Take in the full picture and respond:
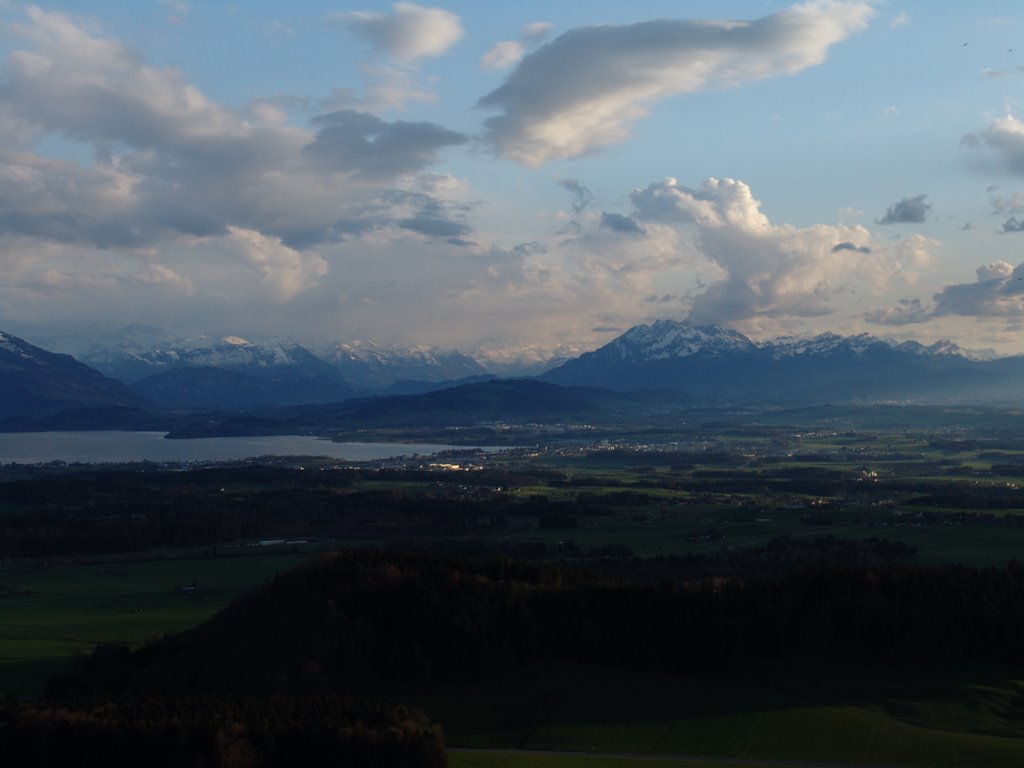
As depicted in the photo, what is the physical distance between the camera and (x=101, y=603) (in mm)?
66500

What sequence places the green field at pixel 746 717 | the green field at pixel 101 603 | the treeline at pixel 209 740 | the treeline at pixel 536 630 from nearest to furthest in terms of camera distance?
the treeline at pixel 209 740 < the green field at pixel 746 717 < the treeline at pixel 536 630 < the green field at pixel 101 603

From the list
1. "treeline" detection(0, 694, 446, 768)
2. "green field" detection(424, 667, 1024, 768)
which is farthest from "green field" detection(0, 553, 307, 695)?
"green field" detection(424, 667, 1024, 768)

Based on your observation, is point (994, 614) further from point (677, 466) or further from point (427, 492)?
point (677, 466)

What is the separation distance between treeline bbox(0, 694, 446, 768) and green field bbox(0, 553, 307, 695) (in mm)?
11692

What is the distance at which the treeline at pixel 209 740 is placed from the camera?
1304 inches

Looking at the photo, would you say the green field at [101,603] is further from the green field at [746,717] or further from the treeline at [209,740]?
the green field at [746,717]

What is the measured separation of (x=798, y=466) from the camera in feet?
526

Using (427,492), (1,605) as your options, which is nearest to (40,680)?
(1,605)

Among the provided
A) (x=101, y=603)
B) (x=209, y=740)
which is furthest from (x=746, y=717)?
(x=101, y=603)

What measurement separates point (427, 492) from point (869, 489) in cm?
4781

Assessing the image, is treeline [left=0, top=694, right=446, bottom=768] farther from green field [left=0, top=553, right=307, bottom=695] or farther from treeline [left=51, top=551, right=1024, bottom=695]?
green field [left=0, top=553, right=307, bottom=695]

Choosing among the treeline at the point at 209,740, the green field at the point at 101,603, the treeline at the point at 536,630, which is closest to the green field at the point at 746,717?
the treeline at the point at 536,630

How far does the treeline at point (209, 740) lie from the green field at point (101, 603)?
11.7 metres

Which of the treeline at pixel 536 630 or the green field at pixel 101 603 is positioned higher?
the treeline at pixel 536 630
